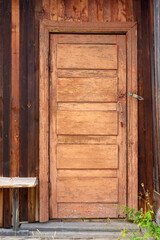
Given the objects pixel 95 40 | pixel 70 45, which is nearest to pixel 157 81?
pixel 95 40

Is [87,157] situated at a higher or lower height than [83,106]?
lower

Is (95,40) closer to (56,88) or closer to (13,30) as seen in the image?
(56,88)

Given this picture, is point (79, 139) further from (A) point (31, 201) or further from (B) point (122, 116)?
(A) point (31, 201)

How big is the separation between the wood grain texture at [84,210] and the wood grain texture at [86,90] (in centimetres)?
133

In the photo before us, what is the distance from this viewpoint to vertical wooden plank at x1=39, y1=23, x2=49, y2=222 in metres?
2.83

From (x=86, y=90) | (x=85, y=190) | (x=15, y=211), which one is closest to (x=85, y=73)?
(x=86, y=90)

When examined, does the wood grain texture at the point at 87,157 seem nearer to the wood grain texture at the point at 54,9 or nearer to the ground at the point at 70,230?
the ground at the point at 70,230

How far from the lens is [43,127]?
2850mm

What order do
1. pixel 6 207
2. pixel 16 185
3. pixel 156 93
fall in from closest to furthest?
pixel 16 185 < pixel 156 93 < pixel 6 207

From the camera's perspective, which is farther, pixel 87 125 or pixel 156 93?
pixel 87 125

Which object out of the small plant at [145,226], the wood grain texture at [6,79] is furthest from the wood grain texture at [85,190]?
the wood grain texture at [6,79]

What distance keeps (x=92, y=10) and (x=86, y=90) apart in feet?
3.35

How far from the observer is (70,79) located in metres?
2.93

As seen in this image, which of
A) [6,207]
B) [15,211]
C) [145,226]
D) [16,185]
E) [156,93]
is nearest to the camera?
[145,226]
